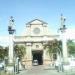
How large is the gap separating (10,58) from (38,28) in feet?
138

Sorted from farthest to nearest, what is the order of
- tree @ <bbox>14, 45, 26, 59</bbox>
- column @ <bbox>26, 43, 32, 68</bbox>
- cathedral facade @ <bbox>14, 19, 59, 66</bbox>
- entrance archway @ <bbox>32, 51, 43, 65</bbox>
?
entrance archway @ <bbox>32, 51, 43, 65</bbox> < cathedral facade @ <bbox>14, 19, 59, 66</bbox> < column @ <bbox>26, 43, 32, 68</bbox> < tree @ <bbox>14, 45, 26, 59</bbox>

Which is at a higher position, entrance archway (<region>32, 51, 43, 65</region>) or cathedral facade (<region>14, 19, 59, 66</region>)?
cathedral facade (<region>14, 19, 59, 66</region>)

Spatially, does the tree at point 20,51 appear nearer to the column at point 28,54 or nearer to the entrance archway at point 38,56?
the column at point 28,54

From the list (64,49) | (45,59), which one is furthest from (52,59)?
(64,49)

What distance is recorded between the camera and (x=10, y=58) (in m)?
44.6

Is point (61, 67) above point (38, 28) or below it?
below

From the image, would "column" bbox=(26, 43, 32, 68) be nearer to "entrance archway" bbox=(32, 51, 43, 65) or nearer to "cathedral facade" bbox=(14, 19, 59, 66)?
"cathedral facade" bbox=(14, 19, 59, 66)

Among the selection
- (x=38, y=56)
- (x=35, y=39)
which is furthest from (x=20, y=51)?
(x=38, y=56)

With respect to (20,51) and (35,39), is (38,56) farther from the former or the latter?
(20,51)

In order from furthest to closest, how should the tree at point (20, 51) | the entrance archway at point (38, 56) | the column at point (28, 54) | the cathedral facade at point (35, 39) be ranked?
the entrance archway at point (38, 56) < the cathedral facade at point (35, 39) < the column at point (28, 54) < the tree at point (20, 51)

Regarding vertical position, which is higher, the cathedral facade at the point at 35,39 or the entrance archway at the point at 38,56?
the cathedral facade at the point at 35,39

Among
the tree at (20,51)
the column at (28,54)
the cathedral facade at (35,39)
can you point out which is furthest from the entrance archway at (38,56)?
the tree at (20,51)

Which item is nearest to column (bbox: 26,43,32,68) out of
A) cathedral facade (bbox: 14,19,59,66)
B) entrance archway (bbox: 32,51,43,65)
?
cathedral facade (bbox: 14,19,59,66)

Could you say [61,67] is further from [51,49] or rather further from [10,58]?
[51,49]
